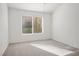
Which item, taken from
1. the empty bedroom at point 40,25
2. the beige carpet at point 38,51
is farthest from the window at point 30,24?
the beige carpet at point 38,51

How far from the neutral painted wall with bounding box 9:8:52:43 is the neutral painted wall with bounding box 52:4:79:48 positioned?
36 cm

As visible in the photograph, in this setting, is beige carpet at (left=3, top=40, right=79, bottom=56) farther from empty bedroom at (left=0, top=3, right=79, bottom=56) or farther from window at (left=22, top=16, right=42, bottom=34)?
window at (left=22, top=16, right=42, bottom=34)

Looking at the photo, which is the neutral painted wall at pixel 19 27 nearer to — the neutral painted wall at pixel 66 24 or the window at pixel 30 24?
the window at pixel 30 24

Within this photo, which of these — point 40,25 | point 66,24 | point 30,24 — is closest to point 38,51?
point 66,24

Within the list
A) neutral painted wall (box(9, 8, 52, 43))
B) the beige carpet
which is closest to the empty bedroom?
neutral painted wall (box(9, 8, 52, 43))

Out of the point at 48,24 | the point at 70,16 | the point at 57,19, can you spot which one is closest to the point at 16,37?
the point at 48,24

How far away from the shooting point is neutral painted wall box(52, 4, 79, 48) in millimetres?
4793

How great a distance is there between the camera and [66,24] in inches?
215

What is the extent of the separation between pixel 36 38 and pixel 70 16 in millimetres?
2467

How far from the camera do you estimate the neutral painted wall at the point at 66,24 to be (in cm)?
479

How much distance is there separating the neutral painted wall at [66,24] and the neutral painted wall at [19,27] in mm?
364

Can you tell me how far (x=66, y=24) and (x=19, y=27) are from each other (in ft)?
8.34

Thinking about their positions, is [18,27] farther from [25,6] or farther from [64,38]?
[64,38]

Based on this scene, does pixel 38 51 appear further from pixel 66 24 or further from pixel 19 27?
pixel 19 27
